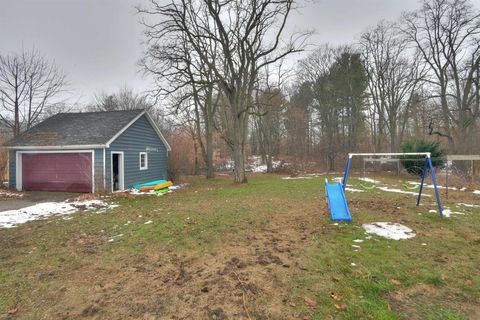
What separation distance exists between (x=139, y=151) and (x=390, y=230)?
46.4 ft

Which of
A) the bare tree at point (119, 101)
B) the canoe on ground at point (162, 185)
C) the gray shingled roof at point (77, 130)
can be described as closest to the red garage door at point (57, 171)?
the gray shingled roof at point (77, 130)

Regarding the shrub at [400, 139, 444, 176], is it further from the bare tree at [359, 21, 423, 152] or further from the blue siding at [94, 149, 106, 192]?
the blue siding at [94, 149, 106, 192]

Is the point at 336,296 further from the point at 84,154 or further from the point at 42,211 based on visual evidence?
the point at 84,154

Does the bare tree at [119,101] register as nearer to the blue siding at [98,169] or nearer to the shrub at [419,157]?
the blue siding at [98,169]

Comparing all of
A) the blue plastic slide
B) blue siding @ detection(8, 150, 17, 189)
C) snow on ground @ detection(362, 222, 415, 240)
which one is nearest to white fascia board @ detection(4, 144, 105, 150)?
blue siding @ detection(8, 150, 17, 189)

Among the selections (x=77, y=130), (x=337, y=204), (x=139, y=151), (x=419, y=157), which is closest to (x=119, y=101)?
(x=77, y=130)

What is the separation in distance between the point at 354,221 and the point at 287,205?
2.70 m

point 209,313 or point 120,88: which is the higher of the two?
point 120,88

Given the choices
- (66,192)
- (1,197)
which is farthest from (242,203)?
(1,197)

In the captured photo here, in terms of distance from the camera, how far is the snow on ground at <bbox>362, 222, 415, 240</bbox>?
5.46 meters

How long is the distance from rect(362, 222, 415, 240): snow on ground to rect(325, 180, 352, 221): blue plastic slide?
0.61m

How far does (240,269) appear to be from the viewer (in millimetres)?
3988

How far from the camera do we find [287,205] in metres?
9.09

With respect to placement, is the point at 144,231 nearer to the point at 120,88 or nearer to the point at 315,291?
the point at 315,291
